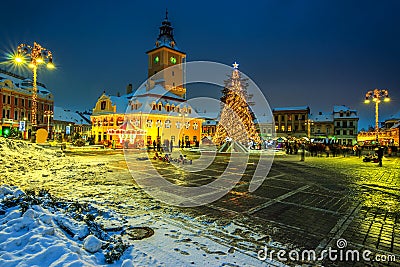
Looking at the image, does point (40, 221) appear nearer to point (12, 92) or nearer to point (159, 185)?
point (159, 185)

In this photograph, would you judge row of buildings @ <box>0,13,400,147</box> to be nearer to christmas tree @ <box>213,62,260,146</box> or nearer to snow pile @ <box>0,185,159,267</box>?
christmas tree @ <box>213,62,260,146</box>

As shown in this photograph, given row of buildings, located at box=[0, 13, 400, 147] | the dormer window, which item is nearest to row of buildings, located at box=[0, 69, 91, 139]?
row of buildings, located at box=[0, 13, 400, 147]

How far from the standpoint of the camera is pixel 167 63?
194 ft

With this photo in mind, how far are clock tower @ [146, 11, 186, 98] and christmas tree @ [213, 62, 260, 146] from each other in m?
24.8

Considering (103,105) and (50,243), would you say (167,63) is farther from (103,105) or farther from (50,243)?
(50,243)

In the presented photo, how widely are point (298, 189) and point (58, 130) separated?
3067 inches

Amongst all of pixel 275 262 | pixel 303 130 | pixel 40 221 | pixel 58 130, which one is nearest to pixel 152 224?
pixel 40 221

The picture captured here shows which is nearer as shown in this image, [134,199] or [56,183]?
[134,199]

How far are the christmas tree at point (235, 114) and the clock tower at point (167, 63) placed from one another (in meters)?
24.8

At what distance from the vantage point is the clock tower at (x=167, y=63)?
57778mm

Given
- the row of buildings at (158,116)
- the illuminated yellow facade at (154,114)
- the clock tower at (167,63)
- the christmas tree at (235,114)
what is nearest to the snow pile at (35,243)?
the row of buildings at (158,116)

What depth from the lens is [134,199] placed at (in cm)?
A: 773

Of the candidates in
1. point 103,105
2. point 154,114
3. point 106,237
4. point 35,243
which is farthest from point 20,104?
point 35,243

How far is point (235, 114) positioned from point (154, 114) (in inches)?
727
